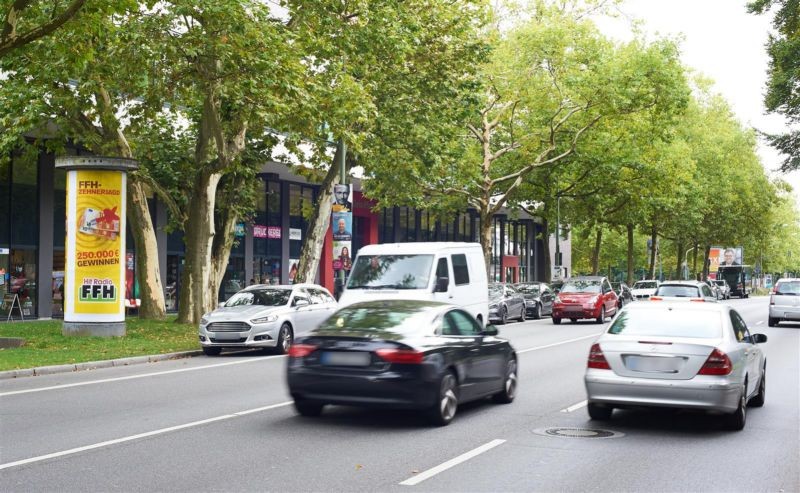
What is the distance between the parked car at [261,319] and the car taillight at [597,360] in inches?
411

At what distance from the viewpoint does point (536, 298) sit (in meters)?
37.3

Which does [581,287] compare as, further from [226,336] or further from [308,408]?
[308,408]

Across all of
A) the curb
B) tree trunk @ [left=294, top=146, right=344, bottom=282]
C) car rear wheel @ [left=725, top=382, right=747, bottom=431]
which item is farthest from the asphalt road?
tree trunk @ [left=294, top=146, right=344, bottom=282]

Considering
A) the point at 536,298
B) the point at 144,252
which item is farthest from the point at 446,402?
the point at 536,298

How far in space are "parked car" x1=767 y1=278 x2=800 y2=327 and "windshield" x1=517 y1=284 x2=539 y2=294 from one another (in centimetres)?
951

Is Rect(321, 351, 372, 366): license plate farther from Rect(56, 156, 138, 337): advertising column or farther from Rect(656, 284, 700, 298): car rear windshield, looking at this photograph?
Rect(656, 284, 700, 298): car rear windshield

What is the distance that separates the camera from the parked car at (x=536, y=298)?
3709cm

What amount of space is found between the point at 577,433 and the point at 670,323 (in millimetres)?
1669

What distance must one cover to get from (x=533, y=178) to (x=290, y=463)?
36.6m

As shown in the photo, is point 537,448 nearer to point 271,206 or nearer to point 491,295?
point 491,295

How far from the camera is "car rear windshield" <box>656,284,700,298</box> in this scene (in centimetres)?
2918

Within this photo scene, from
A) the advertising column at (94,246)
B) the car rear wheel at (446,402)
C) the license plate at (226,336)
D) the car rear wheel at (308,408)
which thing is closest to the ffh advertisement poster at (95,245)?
the advertising column at (94,246)

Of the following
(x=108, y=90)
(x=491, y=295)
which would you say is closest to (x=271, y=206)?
(x=491, y=295)

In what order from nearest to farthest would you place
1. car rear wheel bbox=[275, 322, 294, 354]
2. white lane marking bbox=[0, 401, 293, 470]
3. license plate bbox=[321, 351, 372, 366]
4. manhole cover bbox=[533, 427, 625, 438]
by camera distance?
1. white lane marking bbox=[0, 401, 293, 470]
2. manhole cover bbox=[533, 427, 625, 438]
3. license plate bbox=[321, 351, 372, 366]
4. car rear wheel bbox=[275, 322, 294, 354]
